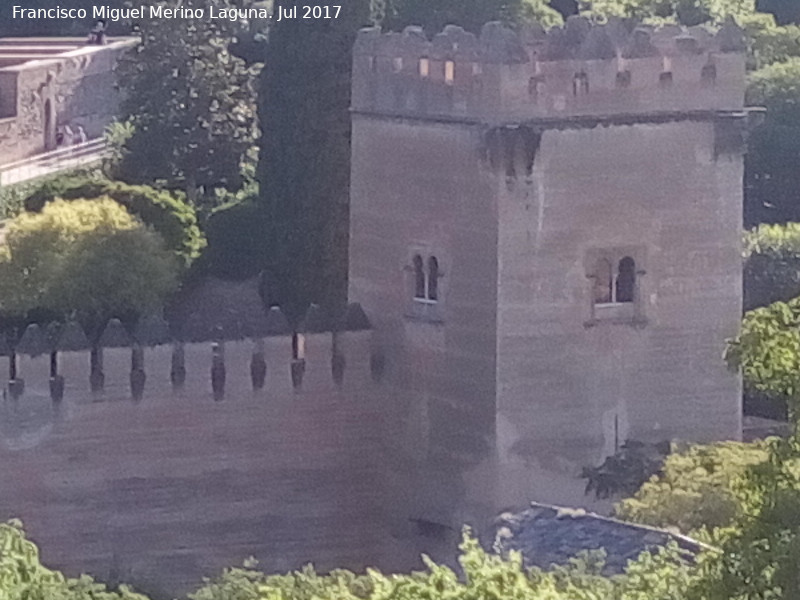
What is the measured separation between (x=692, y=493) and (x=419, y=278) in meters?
4.41

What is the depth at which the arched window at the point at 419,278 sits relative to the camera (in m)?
23.7

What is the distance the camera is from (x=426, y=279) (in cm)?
2364

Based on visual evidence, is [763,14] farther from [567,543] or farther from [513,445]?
[567,543]

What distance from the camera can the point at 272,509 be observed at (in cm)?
2392

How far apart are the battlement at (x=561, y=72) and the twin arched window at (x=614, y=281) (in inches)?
52.4

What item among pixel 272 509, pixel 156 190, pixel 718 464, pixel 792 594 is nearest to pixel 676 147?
pixel 718 464

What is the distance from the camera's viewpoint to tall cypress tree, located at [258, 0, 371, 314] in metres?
28.9

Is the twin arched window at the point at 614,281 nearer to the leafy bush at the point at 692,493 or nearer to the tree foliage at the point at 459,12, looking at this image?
the leafy bush at the point at 692,493

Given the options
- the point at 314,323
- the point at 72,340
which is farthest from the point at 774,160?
the point at 72,340

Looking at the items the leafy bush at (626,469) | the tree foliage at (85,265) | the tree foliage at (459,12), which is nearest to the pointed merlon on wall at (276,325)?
the tree foliage at (85,265)

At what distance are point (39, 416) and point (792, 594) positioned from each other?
11.9 metres

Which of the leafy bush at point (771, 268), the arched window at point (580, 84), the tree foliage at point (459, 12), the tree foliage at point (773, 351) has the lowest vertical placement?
the leafy bush at point (771, 268)

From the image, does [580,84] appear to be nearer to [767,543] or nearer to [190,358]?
[190,358]

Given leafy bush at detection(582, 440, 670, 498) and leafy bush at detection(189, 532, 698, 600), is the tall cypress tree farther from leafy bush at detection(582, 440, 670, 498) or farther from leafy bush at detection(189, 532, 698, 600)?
leafy bush at detection(189, 532, 698, 600)
